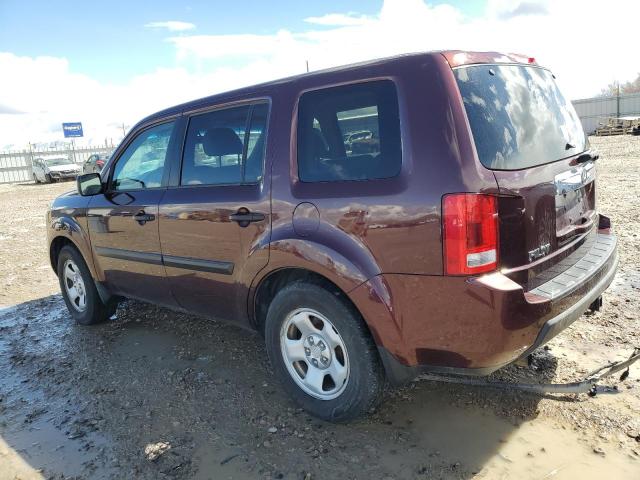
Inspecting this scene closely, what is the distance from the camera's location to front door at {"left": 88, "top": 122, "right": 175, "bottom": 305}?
Answer: 3.91 metres

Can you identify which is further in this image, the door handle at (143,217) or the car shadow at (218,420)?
the door handle at (143,217)

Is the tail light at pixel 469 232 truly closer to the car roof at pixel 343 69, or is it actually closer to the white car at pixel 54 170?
the car roof at pixel 343 69

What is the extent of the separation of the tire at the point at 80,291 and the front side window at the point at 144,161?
100 centimetres

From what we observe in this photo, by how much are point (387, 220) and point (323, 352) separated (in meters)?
0.94

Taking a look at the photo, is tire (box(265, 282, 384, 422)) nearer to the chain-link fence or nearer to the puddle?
the puddle

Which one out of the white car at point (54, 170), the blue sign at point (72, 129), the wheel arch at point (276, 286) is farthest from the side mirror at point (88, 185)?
the blue sign at point (72, 129)

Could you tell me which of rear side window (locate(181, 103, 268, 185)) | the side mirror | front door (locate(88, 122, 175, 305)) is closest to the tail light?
rear side window (locate(181, 103, 268, 185))

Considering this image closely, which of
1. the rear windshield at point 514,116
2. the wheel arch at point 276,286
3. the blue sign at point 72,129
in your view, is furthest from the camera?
the blue sign at point 72,129

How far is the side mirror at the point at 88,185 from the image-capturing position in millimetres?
4461

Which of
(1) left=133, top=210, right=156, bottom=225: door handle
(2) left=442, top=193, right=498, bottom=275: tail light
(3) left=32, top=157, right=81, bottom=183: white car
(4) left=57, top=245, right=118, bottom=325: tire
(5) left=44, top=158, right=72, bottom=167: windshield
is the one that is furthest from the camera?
Answer: (5) left=44, top=158, right=72, bottom=167: windshield

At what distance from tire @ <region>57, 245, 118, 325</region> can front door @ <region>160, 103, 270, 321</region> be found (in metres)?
1.41

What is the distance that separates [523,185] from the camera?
2.45m

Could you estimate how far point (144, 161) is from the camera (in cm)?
416

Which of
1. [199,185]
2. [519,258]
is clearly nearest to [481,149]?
[519,258]
